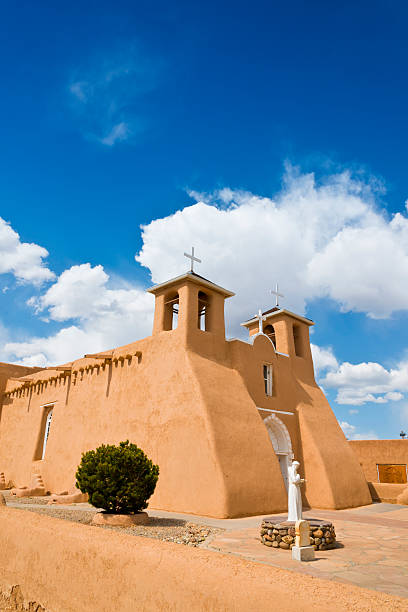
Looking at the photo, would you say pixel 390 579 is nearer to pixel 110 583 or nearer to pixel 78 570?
pixel 110 583

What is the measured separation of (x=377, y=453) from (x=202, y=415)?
1338 centimetres

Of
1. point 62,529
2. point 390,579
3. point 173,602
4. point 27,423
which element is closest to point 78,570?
point 62,529

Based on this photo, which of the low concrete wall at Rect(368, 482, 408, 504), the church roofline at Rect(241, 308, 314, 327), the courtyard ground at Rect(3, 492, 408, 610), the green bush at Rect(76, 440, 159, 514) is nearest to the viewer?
the courtyard ground at Rect(3, 492, 408, 610)

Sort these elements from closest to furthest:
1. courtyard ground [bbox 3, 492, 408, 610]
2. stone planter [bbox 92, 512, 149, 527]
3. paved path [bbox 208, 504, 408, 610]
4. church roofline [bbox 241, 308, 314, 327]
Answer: paved path [bbox 208, 504, 408, 610] → courtyard ground [bbox 3, 492, 408, 610] → stone planter [bbox 92, 512, 149, 527] → church roofline [bbox 241, 308, 314, 327]

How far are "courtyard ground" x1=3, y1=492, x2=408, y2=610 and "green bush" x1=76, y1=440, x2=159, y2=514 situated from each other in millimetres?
732

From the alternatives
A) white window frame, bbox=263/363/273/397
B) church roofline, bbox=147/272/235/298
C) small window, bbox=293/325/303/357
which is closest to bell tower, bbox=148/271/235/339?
church roofline, bbox=147/272/235/298

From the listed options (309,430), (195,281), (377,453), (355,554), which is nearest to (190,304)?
(195,281)

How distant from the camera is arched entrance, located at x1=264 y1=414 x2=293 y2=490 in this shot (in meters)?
16.5

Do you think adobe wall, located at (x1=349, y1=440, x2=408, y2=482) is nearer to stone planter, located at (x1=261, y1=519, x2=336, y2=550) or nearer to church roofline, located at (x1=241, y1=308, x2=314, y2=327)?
church roofline, located at (x1=241, y1=308, x2=314, y2=327)

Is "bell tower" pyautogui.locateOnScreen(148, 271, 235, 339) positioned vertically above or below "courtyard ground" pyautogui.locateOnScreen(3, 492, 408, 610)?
above

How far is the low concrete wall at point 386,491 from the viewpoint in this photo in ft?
58.6

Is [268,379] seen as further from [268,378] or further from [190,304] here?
[190,304]

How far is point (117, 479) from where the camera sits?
31.2 feet

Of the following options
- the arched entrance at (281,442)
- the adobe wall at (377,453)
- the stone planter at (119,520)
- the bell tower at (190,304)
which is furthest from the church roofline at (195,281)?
the adobe wall at (377,453)
